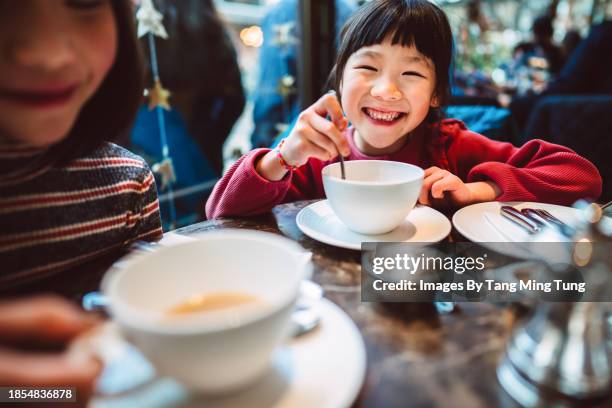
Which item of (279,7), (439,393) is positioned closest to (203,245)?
(439,393)

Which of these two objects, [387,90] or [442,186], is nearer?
[442,186]

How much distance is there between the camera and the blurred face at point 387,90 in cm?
91

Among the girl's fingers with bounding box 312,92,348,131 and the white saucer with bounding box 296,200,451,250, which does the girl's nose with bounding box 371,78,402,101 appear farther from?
the white saucer with bounding box 296,200,451,250

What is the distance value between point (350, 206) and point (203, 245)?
0.99ft

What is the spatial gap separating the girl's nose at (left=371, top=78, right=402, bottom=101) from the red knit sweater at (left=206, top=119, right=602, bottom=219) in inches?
7.9

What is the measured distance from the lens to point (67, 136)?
0.55m

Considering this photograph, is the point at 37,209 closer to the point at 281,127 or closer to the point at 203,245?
the point at 203,245

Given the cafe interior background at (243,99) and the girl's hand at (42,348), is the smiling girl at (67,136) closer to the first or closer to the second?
the girl's hand at (42,348)

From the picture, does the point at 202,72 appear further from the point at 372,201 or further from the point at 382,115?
the point at 372,201

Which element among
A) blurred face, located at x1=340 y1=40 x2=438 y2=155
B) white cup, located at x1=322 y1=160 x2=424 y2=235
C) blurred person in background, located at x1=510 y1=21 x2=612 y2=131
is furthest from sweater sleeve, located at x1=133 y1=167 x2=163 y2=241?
blurred person in background, located at x1=510 y1=21 x2=612 y2=131

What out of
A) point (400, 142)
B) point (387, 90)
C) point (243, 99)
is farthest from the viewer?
point (243, 99)

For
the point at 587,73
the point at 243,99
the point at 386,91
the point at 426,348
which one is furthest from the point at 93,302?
the point at 587,73

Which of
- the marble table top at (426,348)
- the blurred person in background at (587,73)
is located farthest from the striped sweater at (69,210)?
the blurred person in background at (587,73)

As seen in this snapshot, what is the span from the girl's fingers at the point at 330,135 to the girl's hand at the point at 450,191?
0.20 metres
